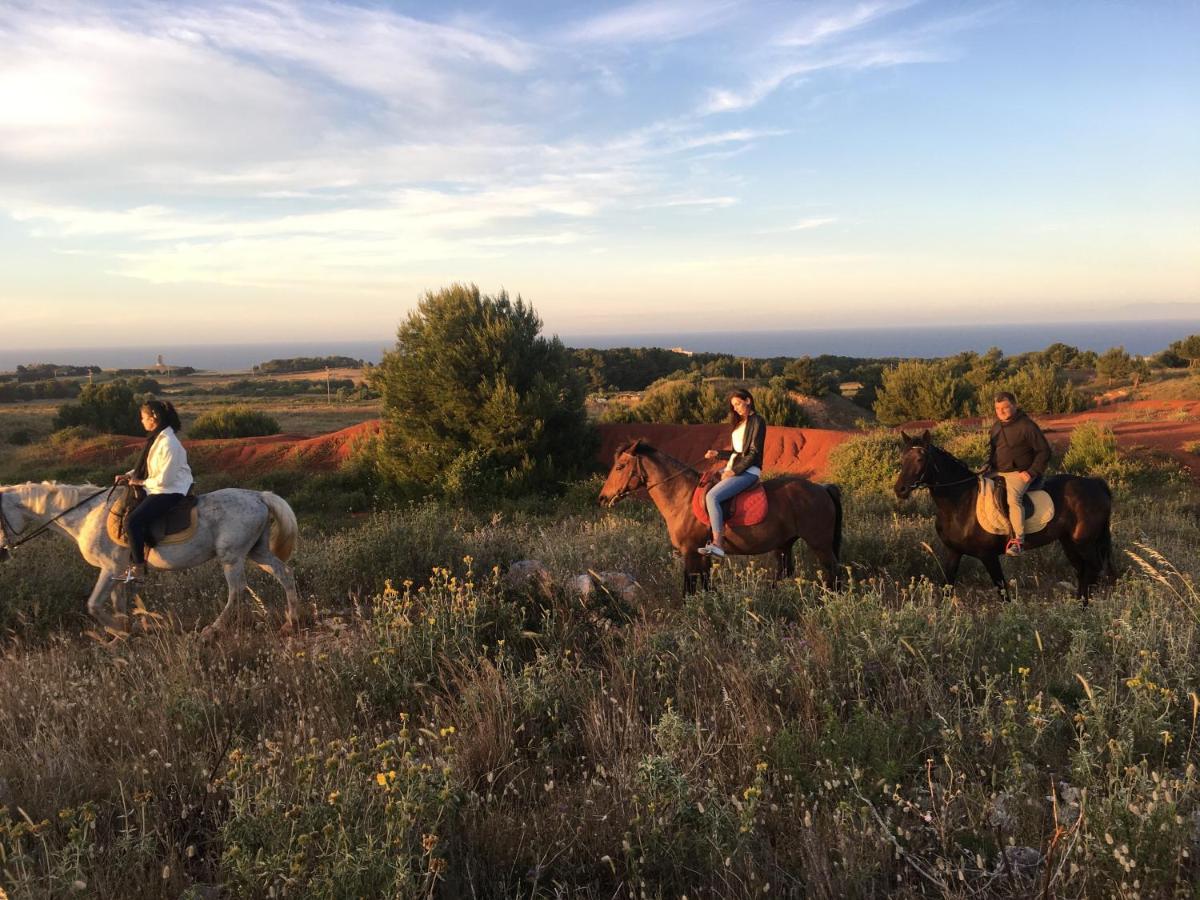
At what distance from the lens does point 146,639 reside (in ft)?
19.6

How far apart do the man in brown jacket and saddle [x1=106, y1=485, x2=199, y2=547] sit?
8.41m

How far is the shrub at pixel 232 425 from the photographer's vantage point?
30.3 metres

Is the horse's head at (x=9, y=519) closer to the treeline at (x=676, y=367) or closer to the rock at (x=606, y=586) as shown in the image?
the rock at (x=606, y=586)

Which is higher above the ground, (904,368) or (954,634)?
(904,368)

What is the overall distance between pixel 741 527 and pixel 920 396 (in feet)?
76.4

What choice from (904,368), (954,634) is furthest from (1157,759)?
(904,368)

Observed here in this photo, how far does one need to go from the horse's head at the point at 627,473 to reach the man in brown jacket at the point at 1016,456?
3.81 m

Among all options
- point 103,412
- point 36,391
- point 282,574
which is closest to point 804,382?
point 282,574

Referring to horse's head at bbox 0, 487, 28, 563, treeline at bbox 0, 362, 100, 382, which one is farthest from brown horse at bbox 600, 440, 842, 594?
treeline at bbox 0, 362, 100, 382

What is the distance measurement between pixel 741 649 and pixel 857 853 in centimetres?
206

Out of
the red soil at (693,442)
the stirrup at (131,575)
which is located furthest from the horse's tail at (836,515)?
the red soil at (693,442)

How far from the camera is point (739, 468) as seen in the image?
285 inches

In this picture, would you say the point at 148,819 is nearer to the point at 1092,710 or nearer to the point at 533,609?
the point at 533,609

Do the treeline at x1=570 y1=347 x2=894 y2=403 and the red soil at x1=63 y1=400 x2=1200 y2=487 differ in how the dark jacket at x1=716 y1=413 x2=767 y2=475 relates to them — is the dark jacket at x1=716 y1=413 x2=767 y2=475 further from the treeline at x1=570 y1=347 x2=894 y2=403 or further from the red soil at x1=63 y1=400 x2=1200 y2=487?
the treeline at x1=570 y1=347 x2=894 y2=403
